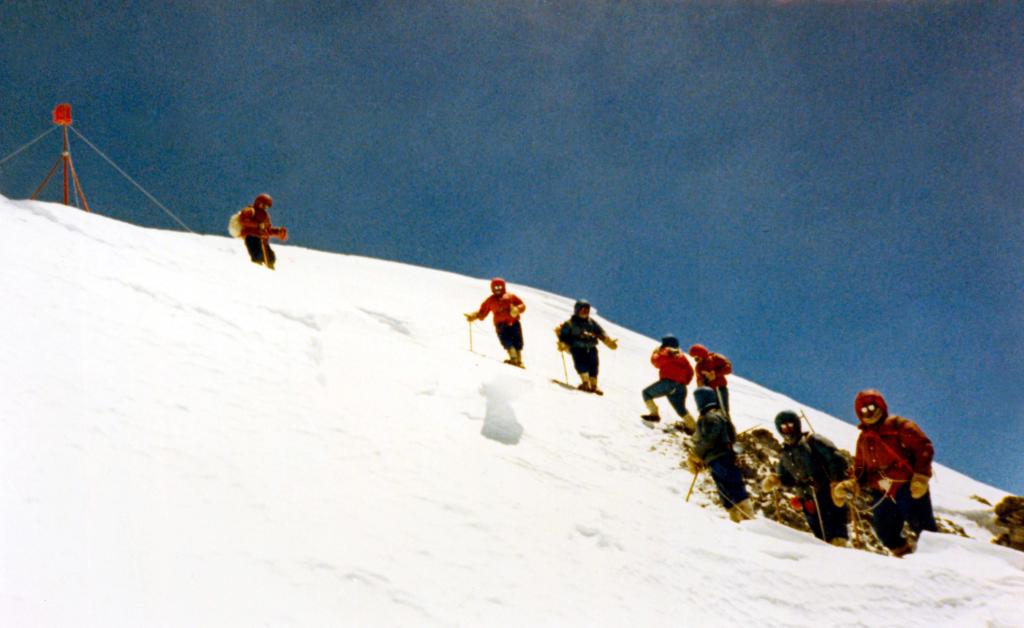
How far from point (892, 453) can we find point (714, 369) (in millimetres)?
2856

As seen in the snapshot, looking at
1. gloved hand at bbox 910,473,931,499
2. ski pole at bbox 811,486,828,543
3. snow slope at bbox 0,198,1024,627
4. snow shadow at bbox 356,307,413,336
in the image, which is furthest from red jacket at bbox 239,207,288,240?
gloved hand at bbox 910,473,931,499

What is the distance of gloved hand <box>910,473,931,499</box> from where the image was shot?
5.19 metres

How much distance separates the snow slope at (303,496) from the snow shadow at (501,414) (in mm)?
31

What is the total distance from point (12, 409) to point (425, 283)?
1215 cm

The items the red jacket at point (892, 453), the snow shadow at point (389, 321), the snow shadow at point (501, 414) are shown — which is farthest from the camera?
the snow shadow at point (389, 321)

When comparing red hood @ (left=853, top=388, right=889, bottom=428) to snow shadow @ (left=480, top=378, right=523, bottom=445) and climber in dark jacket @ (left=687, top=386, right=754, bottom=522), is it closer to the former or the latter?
climber in dark jacket @ (left=687, top=386, right=754, bottom=522)

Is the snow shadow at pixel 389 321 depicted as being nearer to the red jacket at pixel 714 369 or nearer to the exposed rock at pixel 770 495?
the exposed rock at pixel 770 495

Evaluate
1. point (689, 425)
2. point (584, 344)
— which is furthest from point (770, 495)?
point (584, 344)

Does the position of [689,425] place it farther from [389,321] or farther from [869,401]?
[389,321]

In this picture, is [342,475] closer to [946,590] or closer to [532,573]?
[532,573]

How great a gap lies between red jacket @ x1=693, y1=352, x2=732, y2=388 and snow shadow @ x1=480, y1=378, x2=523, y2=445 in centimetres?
318

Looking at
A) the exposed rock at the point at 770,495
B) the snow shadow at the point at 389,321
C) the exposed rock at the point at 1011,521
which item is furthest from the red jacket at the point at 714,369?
the snow shadow at the point at 389,321

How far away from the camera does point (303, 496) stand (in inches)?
111

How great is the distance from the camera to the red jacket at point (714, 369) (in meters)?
8.13
